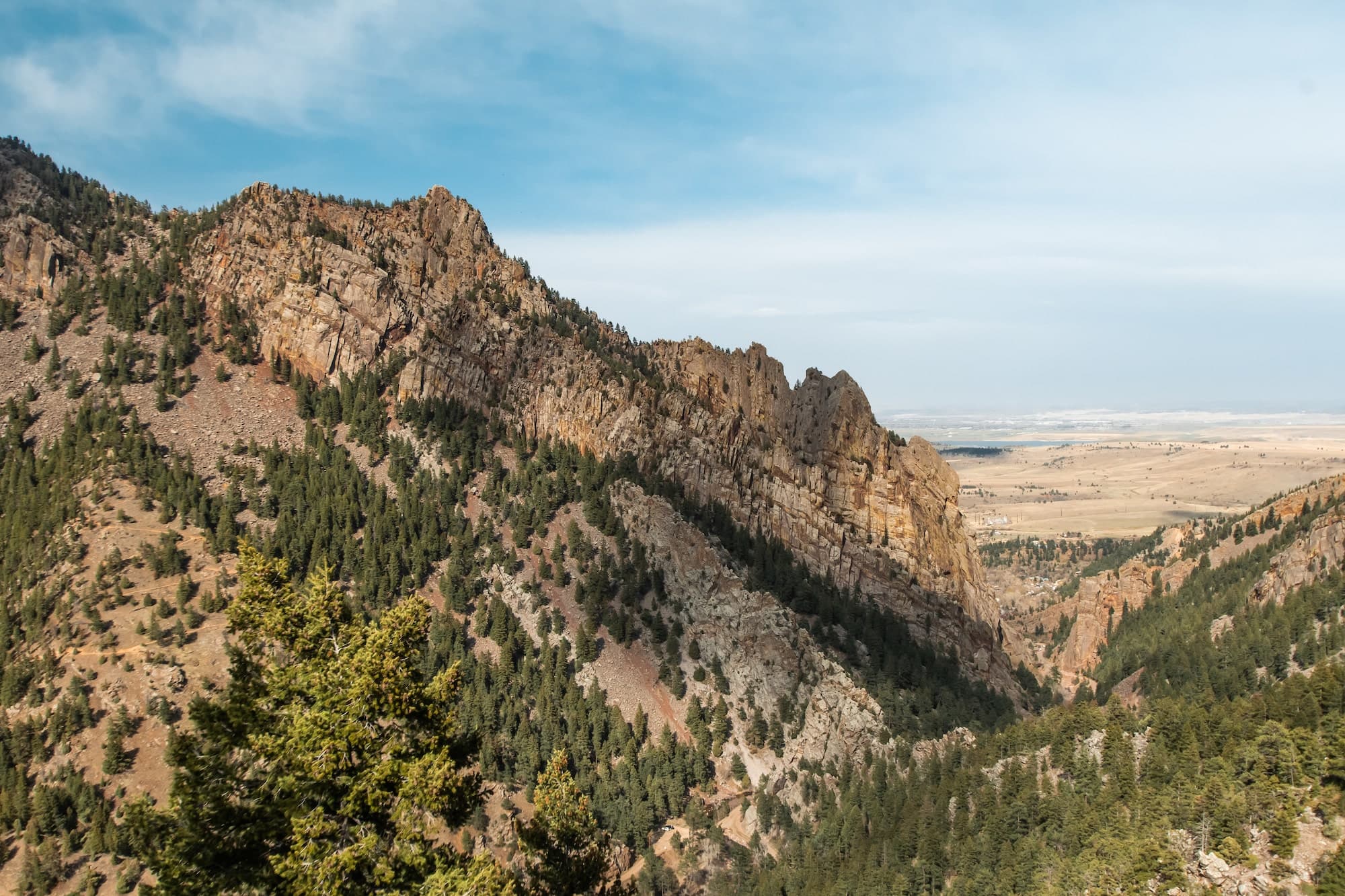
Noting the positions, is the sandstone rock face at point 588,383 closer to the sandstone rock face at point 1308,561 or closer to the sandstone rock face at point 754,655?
the sandstone rock face at point 754,655

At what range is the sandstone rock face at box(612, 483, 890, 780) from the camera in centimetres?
11575

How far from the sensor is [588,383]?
529ft

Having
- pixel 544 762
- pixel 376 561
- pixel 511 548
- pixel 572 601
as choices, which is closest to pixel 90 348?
pixel 376 561

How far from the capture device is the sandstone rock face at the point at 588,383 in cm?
15750

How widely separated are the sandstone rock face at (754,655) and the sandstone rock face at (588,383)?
19438 mm

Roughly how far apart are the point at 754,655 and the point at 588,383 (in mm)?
63774

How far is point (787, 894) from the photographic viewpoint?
8819cm

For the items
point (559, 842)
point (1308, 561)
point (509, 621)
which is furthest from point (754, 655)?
point (1308, 561)

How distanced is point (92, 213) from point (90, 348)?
4909 cm

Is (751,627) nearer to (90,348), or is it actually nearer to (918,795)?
Result: (918,795)

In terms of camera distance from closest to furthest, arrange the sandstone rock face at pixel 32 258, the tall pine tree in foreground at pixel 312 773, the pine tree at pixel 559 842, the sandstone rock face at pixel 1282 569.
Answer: the tall pine tree in foreground at pixel 312 773 < the pine tree at pixel 559 842 < the sandstone rock face at pixel 1282 569 < the sandstone rock face at pixel 32 258

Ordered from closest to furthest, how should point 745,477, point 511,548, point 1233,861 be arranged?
→ point 1233,861 → point 511,548 → point 745,477

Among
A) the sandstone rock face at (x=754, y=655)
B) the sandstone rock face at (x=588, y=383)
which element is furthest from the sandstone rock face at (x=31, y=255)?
the sandstone rock face at (x=754, y=655)

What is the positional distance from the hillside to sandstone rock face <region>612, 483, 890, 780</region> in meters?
0.61
